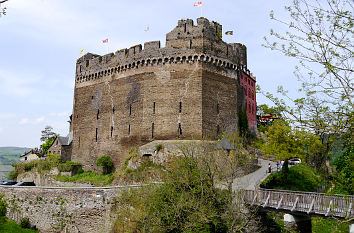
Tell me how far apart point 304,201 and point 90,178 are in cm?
2320

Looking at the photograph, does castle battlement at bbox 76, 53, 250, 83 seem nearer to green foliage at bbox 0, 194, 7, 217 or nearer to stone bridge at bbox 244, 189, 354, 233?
stone bridge at bbox 244, 189, 354, 233

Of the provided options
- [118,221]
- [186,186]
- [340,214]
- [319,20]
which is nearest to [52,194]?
[118,221]

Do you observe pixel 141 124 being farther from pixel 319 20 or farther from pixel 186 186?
pixel 319 20

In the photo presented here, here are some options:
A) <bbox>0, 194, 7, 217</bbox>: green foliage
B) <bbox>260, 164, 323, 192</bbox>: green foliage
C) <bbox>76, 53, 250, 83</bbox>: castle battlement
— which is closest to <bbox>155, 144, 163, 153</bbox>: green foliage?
<bbox>76, 53, 250, 83</bbox>: castle battlement

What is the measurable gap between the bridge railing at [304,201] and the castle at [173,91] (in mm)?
11967

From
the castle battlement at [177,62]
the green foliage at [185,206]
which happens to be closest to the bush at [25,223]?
the green foliage at [185,206]

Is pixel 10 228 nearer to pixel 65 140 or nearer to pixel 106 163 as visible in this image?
pixel 106 163

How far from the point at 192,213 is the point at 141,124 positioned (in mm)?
16988

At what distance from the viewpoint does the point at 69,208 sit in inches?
832

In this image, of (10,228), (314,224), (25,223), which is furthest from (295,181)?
(10,228)

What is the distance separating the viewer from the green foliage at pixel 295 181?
2566 centimetres

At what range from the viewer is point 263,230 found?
19812 millimetres

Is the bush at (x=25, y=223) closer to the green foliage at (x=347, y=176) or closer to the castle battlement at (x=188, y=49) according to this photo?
the castle battlement at (x=188, y=49)

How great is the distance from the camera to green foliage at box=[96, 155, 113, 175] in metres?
34.6
